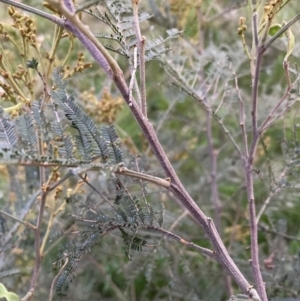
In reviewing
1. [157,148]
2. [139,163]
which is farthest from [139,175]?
[139,163]

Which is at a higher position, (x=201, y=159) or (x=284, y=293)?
(x=201, y=159)

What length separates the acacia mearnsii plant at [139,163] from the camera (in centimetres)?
43

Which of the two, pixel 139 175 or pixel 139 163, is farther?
pixel 139 163

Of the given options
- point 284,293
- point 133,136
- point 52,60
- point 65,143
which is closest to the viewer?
point 65,143

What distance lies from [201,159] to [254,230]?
57 cm

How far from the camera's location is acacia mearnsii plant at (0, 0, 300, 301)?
1.40ft

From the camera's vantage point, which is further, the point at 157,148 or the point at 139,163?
the point at 139,163

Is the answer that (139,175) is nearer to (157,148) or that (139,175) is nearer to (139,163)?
(157,148)

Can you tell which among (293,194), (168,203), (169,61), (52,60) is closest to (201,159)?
(168,203)

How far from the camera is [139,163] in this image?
0.62 meters

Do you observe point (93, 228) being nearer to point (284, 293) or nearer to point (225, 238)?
point (284, 293)

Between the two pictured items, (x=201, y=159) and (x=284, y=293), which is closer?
(x=284, y=293)

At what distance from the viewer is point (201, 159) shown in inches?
42.3

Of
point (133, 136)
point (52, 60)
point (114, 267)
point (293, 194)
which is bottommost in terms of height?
point (114, 267)
